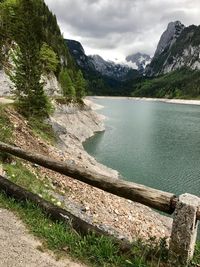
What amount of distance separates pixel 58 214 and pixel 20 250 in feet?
6.12

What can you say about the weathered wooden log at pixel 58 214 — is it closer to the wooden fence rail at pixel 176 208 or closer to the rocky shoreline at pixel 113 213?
the wooden fence rail at pixel 176 208

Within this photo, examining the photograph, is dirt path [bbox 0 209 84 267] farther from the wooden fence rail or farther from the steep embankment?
the steep embankment

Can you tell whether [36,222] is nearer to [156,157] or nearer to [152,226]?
[152,226]

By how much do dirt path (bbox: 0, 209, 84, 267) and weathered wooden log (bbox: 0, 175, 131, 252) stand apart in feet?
3.19

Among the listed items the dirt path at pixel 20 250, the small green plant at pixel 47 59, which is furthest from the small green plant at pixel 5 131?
the small green plant at pixel 47 59

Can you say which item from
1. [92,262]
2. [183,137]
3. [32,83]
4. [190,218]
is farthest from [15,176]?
[183,137]

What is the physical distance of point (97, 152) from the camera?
53750mm

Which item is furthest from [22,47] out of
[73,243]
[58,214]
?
[73,243]

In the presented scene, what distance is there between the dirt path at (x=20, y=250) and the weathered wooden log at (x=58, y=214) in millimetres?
972

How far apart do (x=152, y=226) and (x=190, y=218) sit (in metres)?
13.5

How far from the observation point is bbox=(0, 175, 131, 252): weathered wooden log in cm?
831

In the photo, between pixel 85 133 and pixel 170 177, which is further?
pixel 85 133

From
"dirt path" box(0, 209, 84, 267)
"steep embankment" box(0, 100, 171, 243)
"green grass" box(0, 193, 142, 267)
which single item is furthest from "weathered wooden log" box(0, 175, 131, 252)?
"steep embankment" box(0, 100, 171, 243)

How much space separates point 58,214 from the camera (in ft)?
31.5
